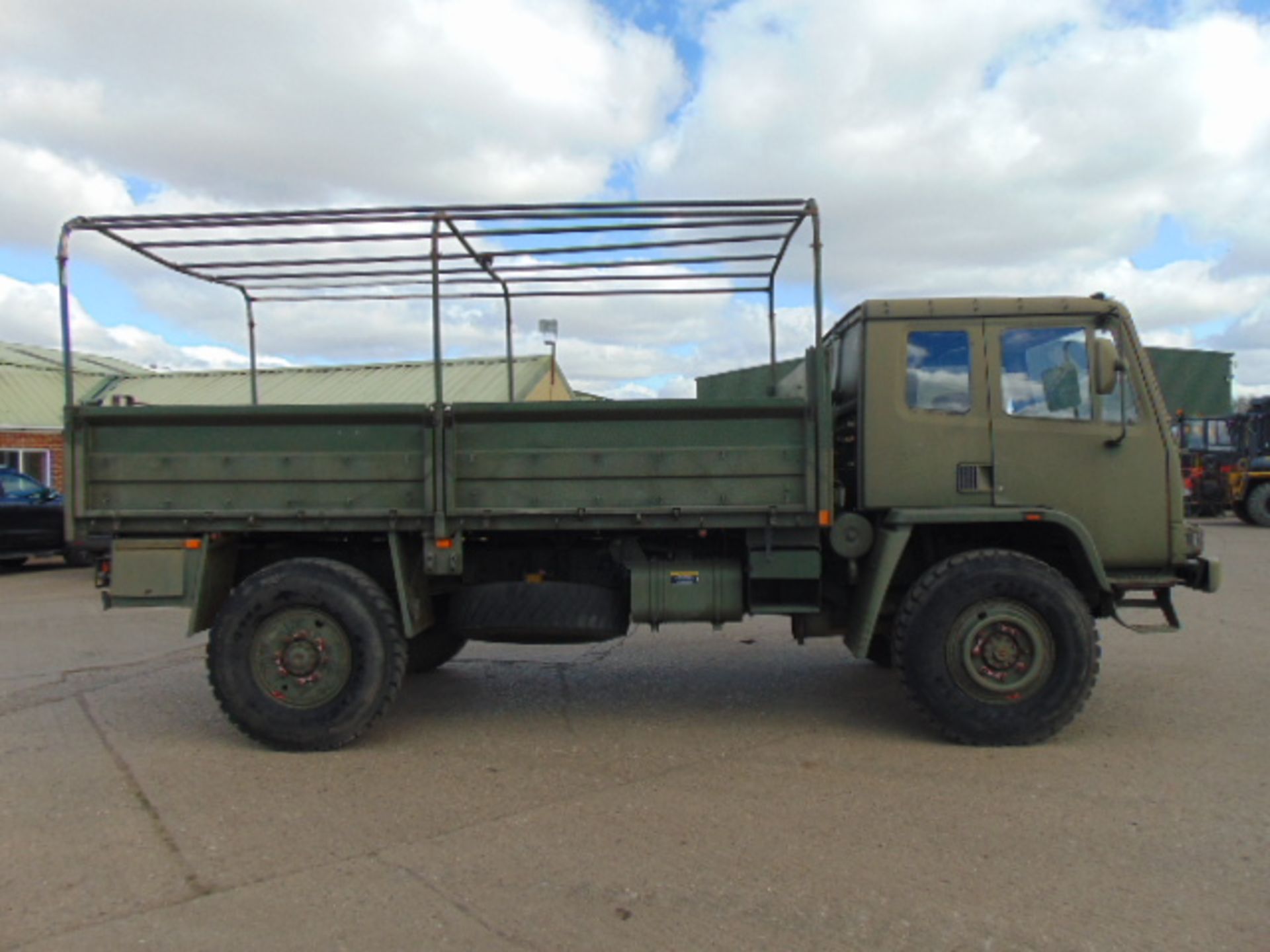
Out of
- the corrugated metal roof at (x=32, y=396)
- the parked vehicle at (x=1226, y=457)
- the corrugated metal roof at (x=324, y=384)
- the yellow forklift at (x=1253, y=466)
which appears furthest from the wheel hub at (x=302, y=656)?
the yellow forklift at (x=1253, y=466)

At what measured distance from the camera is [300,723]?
5105 mm

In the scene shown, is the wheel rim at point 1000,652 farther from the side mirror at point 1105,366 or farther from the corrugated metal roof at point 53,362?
the corrugated metal roof at point 53,362

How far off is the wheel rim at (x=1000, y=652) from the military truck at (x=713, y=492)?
11 mm

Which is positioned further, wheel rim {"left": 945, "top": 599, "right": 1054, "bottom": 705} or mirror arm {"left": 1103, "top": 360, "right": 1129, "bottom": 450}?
mirror arm {"left": 1103, "top": 360, "right": 1129, "bottom": 450}

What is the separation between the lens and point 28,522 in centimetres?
1411

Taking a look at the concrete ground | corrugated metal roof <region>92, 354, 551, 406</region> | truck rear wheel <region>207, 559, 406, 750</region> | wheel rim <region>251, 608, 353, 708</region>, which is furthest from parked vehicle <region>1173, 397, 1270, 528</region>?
wheel rim <region>251, 608, 353, 708</region>

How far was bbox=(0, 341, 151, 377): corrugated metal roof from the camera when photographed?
Result: 938 inches

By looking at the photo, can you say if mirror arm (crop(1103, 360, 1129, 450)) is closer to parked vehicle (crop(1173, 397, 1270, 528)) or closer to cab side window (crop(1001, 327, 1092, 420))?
cab side window (crop(1001, 327, 1092, 420))

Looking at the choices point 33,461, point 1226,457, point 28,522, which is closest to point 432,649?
point 28,522

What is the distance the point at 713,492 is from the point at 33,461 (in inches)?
875

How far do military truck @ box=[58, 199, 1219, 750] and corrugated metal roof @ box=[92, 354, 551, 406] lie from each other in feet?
50.0

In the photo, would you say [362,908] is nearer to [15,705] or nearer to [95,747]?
[95,747]

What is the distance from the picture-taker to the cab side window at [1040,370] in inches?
204

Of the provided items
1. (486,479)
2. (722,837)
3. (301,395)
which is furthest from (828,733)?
(301,395)
